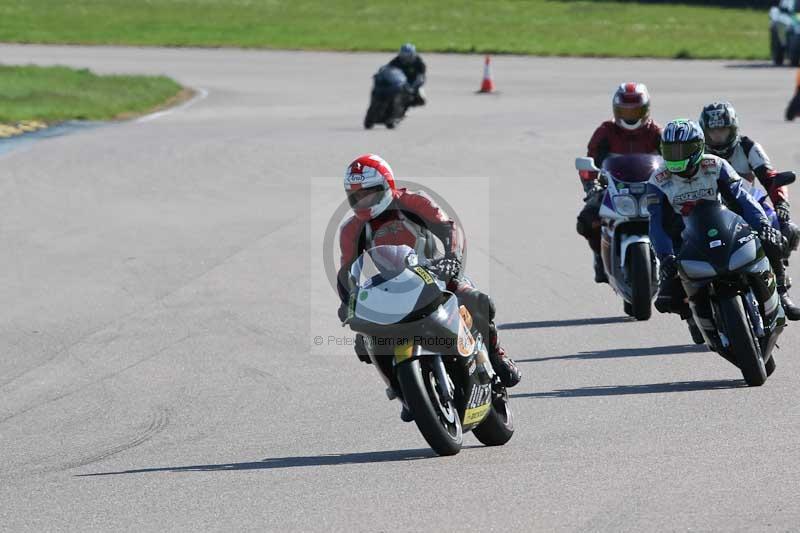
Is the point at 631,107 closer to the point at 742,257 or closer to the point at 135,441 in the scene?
the point at 742,257

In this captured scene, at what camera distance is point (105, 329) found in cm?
1270

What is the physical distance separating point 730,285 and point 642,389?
0.85 m

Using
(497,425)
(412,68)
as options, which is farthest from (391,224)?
(412,68)

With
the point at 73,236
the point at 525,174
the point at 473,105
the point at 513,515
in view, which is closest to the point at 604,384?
the point at 513,515

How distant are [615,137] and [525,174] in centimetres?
871

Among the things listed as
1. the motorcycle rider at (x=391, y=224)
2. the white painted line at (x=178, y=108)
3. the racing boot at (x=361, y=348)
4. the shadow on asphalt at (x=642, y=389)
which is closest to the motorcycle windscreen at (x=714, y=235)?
the shadow on asphalt at (x=642, y=389)

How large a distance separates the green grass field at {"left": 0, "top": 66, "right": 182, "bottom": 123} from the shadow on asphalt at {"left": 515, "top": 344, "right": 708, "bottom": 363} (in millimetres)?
19835

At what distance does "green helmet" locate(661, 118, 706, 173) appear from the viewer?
408 inches

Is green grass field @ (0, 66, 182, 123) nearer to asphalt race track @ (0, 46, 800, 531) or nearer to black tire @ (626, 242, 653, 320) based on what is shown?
asphalt race track @ (0, 46, 800, 531)

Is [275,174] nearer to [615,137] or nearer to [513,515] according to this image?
[615,137]

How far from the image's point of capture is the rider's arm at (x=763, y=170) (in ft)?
37.4

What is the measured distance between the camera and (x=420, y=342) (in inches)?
314

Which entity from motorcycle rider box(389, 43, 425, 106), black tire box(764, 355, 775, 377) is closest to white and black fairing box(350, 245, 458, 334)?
black tire box(764, 355, 775, 377)

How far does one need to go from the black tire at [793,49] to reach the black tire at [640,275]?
2868 centimetres
